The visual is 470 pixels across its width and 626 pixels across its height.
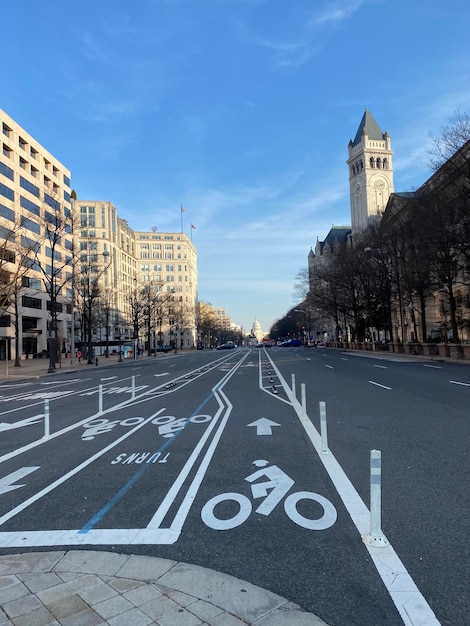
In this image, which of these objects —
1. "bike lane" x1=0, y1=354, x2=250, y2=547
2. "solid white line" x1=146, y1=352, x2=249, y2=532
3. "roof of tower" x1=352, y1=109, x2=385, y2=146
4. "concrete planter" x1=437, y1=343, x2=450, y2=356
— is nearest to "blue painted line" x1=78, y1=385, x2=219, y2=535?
"bike lane" x1=0, y1=354, x2=250, y2=547

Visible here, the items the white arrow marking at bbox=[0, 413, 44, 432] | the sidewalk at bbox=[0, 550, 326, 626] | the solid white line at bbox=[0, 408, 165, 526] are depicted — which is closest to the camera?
the sidewalk at bbox=[0, 550, 326, 626]

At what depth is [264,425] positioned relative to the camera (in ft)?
33.1

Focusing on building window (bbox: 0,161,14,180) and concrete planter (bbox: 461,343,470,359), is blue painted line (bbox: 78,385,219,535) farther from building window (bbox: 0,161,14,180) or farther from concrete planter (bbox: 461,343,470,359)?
building window (bbox: 0,161,14,180)

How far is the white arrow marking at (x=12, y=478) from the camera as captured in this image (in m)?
6.27

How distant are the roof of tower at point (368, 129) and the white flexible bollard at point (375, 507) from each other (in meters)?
121

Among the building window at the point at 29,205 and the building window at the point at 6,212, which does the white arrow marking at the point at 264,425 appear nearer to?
the building window at the point at 6,212

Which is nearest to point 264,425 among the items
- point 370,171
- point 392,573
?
point 392,573

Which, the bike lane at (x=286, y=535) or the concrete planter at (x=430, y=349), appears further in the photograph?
the concrete planter at (x=430, y=349)

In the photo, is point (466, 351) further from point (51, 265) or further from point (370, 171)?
point (370, 171)

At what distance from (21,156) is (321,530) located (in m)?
73.4

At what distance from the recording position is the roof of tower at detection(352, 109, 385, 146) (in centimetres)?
11419

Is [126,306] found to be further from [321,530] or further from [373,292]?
[321,530]

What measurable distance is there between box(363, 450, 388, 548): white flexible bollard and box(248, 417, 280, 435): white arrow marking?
5099mm

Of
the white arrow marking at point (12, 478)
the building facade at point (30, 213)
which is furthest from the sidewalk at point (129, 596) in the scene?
the building facade at point (30, 213)
